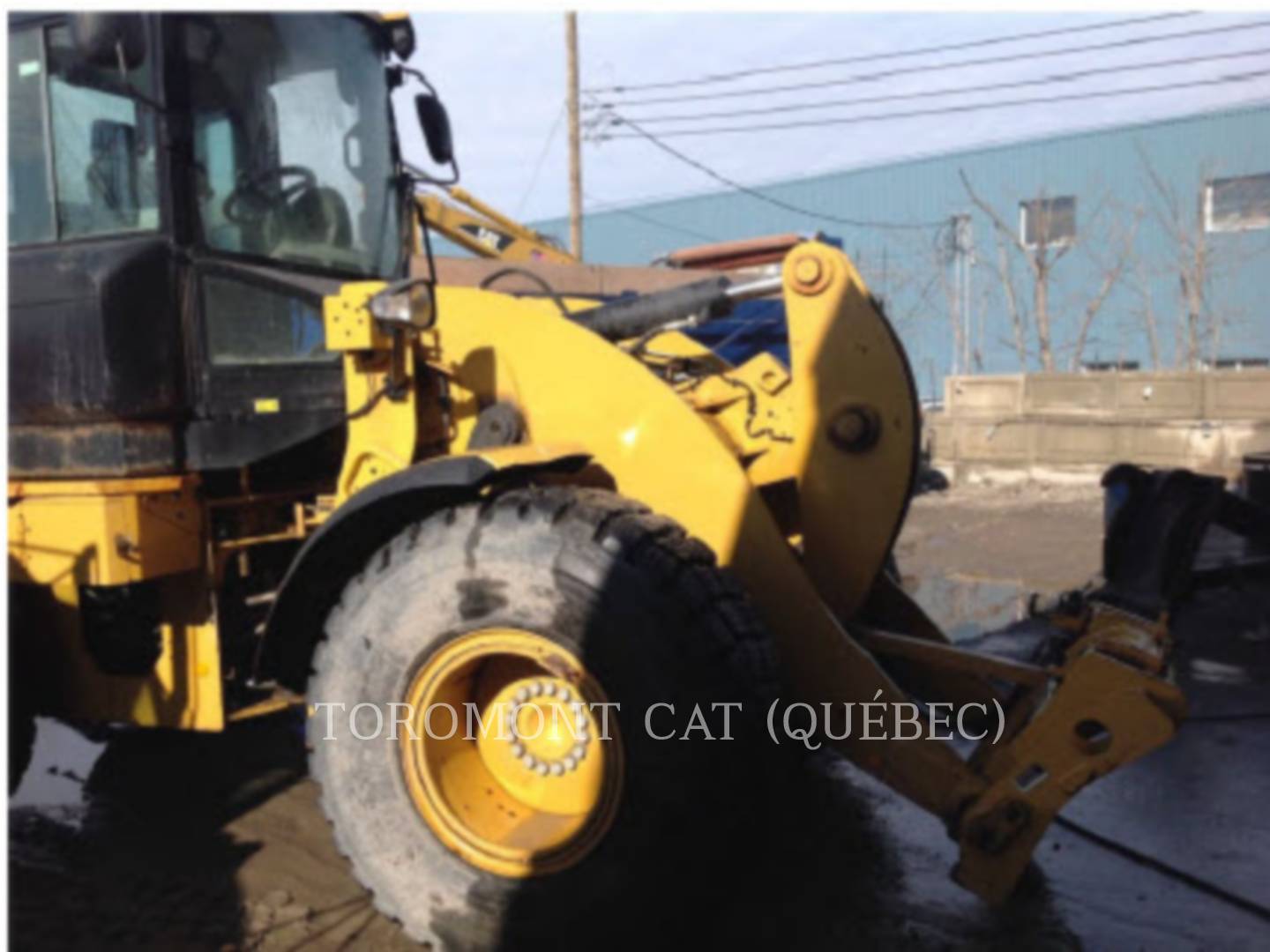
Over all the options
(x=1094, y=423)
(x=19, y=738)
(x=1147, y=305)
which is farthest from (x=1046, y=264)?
(x=19, y=738)

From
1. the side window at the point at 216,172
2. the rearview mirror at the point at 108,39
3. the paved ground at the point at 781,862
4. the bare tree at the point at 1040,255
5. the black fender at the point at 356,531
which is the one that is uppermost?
the bare tree at the point at 1040,255

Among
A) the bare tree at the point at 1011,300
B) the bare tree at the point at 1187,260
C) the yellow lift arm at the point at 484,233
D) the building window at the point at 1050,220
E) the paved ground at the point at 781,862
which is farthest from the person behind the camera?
the building window at the point at 1050,220

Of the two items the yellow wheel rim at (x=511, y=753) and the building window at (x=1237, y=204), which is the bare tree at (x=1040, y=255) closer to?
the building window at (x=1237, y=204)

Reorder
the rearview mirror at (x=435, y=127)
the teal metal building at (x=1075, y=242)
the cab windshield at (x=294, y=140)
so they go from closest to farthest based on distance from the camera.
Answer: the cab windshield at (x=294, y=140), the rearview mirror at (x=435, y=127), the teal metal building at (x=1075, y=242)

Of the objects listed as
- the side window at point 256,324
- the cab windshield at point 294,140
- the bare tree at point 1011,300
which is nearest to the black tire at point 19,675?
the side window at point 256,324

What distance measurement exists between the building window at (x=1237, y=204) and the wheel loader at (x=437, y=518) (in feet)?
71.5

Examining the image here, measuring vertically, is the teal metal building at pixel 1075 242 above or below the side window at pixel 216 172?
above

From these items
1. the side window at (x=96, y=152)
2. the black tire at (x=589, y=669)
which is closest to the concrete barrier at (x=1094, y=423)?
the black tire at (x=589, y=669)

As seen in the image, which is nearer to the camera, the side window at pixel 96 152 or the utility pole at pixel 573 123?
the side window at pixel 96 152

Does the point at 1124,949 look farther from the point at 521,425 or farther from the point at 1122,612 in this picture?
the point at 521,425

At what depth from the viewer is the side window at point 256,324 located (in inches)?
136

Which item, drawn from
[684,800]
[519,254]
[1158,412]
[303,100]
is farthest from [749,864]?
[1158,412]

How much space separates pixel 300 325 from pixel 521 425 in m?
0.92

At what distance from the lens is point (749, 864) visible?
9.58 ft
